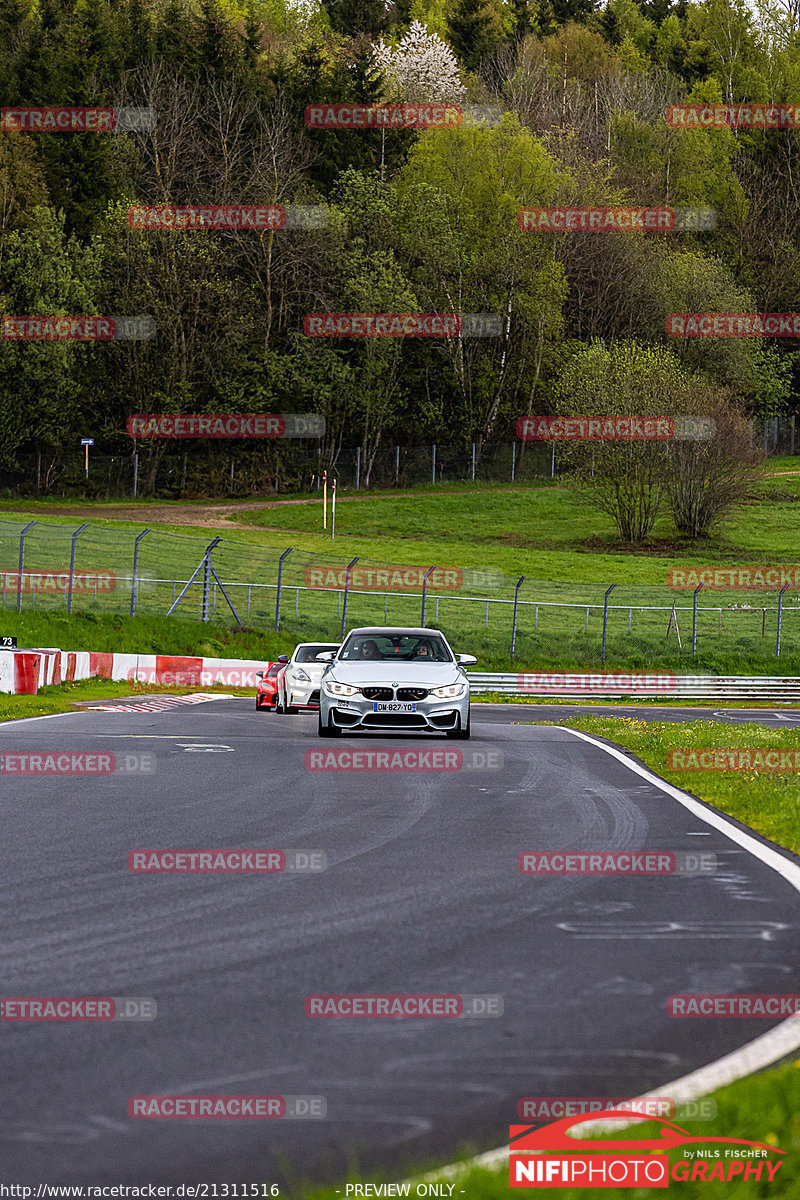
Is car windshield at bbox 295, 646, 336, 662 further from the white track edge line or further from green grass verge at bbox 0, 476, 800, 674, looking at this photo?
the white track edge line

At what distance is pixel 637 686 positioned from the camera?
37.4m

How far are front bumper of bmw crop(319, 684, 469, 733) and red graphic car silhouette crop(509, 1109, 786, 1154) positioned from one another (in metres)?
13.7

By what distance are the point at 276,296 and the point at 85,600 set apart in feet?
131

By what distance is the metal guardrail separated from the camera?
37094mm

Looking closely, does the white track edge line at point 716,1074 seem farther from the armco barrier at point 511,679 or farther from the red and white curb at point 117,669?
the armco barrier at point 511,679

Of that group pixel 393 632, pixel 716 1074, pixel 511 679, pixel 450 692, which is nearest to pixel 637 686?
pixel 511 679

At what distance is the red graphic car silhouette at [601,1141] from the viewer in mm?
3877

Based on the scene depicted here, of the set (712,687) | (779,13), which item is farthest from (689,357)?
(712,687)

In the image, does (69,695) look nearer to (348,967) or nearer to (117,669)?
(117,669)

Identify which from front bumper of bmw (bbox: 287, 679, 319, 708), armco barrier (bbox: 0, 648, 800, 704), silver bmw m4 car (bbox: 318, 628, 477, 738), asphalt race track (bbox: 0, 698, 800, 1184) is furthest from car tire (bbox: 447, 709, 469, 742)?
armco barrier (bbox: 0, 648, 800, 704)

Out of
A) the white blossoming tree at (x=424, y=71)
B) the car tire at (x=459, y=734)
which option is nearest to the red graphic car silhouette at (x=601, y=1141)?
the car tire at (x=459, y=734)

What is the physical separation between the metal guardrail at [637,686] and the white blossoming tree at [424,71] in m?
55.5

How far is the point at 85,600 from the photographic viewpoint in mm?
38438

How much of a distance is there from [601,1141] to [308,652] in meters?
22.4
